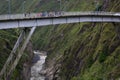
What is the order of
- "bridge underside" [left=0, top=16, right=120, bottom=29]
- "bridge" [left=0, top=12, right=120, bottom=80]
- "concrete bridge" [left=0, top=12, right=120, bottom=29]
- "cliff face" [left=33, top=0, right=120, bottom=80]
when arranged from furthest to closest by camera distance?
"cliff face" [left=33, top=0, right=120, bottom=80]
"bridge underside" [left=0, top=16, right=120, bottom=29]
"concrete bridge" [left=0, top=12, right=120, bottom=29]
"bridge" [left=0, top=12, right=120, bottom=80]

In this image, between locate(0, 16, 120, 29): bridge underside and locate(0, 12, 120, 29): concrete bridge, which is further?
locate(0, 16, 120, 29): bridge underside

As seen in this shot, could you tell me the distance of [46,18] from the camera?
91125mm

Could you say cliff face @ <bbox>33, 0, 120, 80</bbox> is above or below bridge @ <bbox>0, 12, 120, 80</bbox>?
below

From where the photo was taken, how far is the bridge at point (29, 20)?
251 ft

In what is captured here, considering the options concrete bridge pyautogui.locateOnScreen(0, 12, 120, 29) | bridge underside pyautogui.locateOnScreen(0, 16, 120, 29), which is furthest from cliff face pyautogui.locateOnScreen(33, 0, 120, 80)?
concrete bridge pyautogui.locateOnScreen(0, 12, 120, 29)

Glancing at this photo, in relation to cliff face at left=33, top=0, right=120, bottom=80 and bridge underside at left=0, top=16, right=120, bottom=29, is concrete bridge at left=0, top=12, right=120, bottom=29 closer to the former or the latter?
bridge underside at left=0, top=16, right=120, bottom=29

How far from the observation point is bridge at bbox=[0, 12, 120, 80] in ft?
251

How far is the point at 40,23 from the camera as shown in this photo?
291 ft

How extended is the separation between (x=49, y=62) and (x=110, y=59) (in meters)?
82.1

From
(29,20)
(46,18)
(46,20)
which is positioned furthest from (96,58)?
(29,20)

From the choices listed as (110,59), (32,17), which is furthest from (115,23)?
(32,17)

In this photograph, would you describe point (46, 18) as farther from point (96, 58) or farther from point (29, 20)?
point (96, 58)

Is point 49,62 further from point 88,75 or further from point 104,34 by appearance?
point 88,75

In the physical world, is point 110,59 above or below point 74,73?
above
